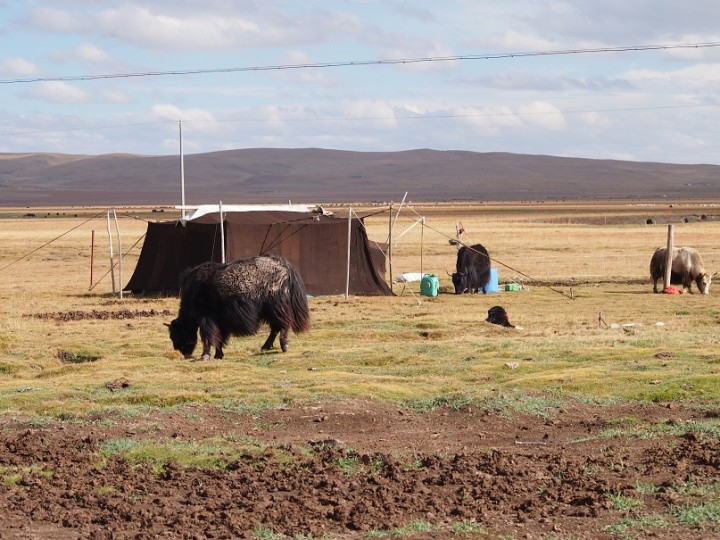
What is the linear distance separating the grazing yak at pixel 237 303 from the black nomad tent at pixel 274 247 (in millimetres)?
9684

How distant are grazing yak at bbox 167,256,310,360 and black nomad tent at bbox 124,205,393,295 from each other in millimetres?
9684

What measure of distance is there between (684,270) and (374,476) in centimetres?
2089

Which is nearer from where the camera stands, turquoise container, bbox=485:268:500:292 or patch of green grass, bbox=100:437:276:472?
patch of green grass, bbox=100:437:276:472

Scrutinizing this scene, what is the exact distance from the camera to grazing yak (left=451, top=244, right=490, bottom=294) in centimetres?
2795

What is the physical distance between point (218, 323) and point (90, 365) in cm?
214

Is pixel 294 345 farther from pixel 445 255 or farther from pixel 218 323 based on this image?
Answer: pixel 445 255

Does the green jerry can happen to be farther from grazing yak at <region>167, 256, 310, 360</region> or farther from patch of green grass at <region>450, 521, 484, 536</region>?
patch of green grass at <region>450, 521, 484, 536</region>

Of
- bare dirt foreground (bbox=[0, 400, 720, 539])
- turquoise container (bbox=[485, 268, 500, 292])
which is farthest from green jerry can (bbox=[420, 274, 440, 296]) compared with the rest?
bare dirt foreground (bbox=[0, 400, 720, 539])

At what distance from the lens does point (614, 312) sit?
22.9 metres

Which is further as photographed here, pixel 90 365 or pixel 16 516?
pixel 90 365

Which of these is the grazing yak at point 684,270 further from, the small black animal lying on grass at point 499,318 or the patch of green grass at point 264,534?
the patch of green grass at point 264,534

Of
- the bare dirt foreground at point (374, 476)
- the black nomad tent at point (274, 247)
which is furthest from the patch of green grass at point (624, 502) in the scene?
the black nomad tent at point (274, 247)

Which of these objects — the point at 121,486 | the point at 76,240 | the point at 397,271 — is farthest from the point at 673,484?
the point at 76,240

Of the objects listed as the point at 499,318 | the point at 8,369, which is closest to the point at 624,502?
the point at 8,369
